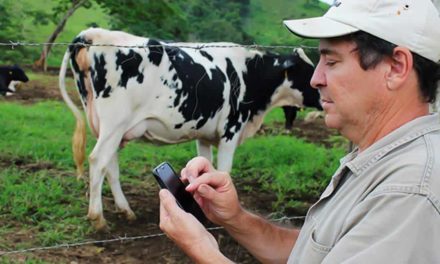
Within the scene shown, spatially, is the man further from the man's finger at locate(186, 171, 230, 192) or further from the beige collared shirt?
the man's finger at locate(186, 171, 230, 192)

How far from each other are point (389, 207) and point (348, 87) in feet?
1.13

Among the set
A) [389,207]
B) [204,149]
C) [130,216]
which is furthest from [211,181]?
[204,149]

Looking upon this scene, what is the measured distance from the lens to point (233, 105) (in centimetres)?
580

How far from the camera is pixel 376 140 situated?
5.34 ft

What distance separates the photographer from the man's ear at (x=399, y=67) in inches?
60.5

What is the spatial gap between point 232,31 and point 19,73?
467cm

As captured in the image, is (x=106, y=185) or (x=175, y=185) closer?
(x=175, y=185)

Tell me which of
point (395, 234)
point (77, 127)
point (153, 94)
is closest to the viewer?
point (395, 234)

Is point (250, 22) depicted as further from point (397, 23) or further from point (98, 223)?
point (397, 23)

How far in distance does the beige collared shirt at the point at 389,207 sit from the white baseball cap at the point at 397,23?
0.17 meters

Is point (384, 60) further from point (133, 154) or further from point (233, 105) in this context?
point (133, 154)

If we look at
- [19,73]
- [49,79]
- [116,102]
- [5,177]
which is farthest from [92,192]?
[49,79]

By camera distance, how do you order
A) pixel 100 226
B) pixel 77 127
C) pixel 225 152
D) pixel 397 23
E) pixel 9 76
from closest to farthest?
pixel 397 23 → pixel 100 226 → pixel 77 127 → pixel 225 152 → pixel 9 76

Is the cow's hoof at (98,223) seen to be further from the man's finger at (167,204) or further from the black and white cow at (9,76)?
the black and white cow at (9,76)
